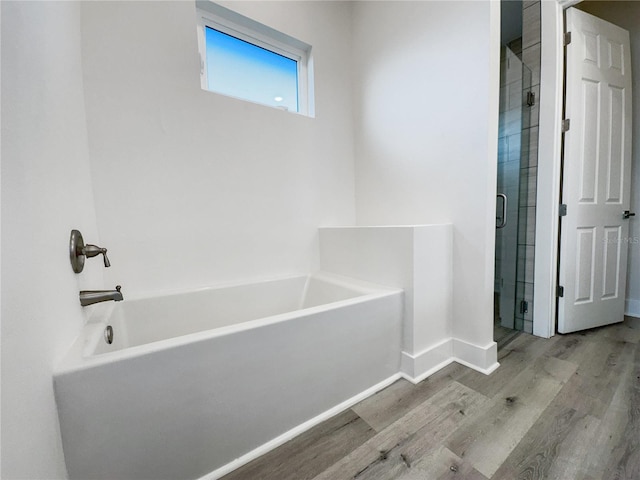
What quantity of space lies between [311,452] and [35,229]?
1.19 m

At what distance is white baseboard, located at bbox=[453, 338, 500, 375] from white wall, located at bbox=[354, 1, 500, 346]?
52mm

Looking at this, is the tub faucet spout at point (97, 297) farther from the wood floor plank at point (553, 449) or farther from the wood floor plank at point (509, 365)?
the wood floor plank at point (509, 365)

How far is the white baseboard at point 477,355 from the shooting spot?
1473 millimetres

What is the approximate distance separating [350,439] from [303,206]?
1516 millimetres

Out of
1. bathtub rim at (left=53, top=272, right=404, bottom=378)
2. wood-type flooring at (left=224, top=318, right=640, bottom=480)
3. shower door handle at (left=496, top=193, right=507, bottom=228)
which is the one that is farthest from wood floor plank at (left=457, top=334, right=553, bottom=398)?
shower door handle at (left=496, top=193, right=507, bottom=228)

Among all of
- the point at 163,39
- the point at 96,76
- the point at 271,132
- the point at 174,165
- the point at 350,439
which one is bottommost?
the point at 350,439

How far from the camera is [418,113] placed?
1.74 meters

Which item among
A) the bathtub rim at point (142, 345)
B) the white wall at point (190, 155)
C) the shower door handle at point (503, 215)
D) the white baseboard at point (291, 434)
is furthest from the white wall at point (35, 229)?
the shower door handle at point (503, 215)

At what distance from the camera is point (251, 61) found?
1.89 m

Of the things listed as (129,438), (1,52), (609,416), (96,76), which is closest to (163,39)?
(96,76)

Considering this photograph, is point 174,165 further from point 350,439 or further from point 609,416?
point 609,416

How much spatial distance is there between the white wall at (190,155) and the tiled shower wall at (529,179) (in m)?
1.44

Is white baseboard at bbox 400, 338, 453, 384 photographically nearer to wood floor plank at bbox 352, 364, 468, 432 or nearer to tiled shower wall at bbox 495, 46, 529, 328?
wood floor plank at bbox 352, 364, 468, 432

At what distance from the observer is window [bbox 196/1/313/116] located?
1.69 metres
